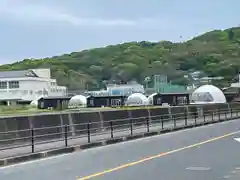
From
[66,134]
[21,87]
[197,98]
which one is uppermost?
[21,87]

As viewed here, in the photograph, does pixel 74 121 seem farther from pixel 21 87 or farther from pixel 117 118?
pixel 21 87

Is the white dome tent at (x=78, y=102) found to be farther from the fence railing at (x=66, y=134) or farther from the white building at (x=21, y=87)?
the fence railing at (x=66, y=134)

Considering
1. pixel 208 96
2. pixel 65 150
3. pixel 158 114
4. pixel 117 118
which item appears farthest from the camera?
pixel 208 96

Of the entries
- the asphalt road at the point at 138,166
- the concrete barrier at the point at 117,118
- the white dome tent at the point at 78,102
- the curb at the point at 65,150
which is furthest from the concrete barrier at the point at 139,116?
the white dome tent at the point at 78,102

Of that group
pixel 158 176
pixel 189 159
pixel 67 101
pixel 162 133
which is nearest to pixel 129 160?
pixel 189 159

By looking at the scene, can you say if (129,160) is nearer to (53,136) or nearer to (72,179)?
(72,179)

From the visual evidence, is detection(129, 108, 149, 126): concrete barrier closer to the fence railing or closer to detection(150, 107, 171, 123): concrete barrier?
the fence railing

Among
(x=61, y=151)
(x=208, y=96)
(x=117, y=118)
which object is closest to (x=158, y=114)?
(x=117, y=118)

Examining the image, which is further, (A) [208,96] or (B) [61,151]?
(A) [208,96]

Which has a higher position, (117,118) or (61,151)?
(117,118)

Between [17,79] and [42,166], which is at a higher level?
[17,79]

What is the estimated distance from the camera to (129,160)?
14.8m

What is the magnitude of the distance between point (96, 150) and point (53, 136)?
277cm

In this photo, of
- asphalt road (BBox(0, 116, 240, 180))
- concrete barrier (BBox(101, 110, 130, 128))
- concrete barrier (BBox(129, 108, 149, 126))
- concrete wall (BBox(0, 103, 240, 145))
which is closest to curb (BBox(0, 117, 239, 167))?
asphalt road (BBox(0, 116, 240, 180))
